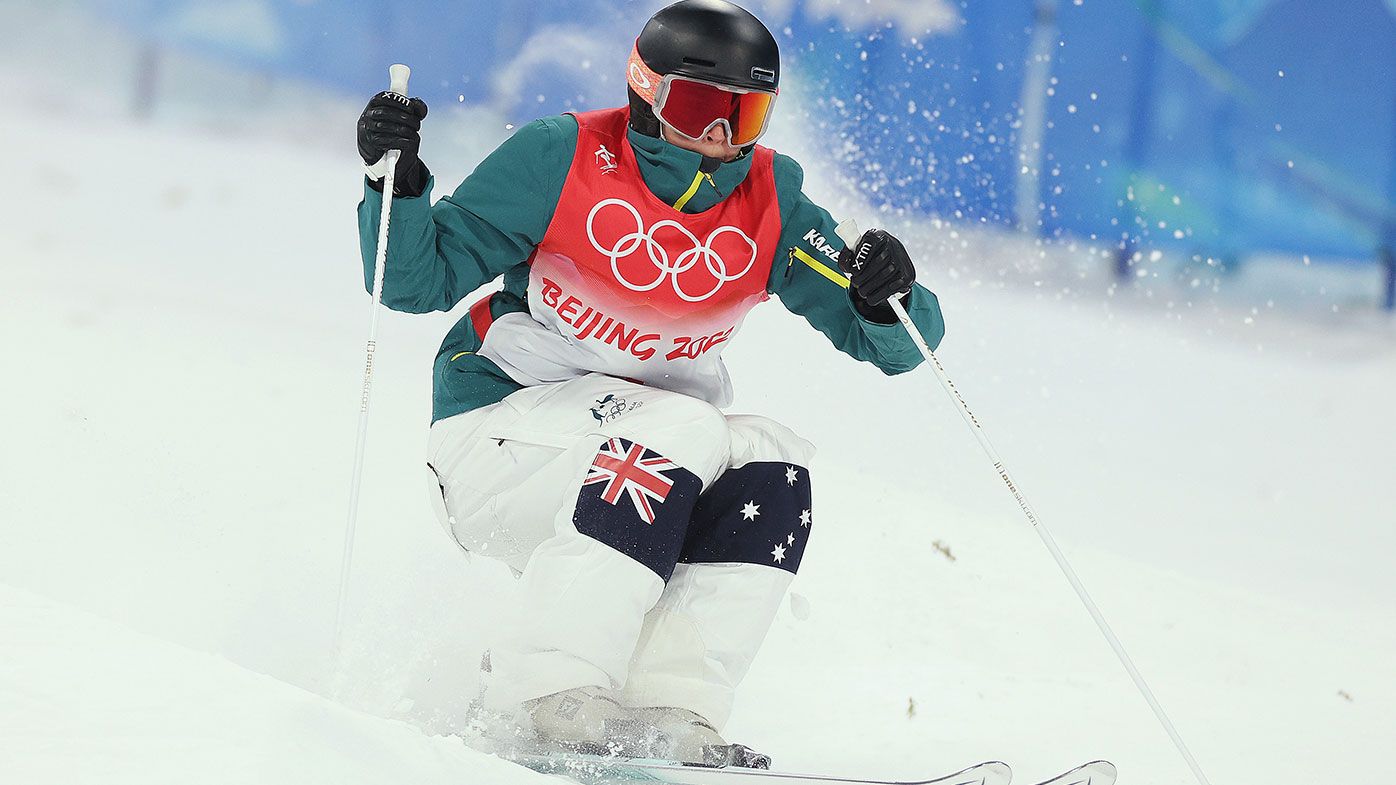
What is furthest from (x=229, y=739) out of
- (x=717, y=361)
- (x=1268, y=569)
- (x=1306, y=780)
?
(x=1268, y=569)

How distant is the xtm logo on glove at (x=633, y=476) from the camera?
1.91 m

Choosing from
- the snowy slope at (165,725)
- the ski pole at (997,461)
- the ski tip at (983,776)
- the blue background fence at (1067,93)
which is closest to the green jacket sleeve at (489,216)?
the ski pole at (997,461)

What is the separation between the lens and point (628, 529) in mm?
1893

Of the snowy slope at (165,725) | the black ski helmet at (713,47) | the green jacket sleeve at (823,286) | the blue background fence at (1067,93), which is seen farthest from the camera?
the blue background fence at (1067,93)

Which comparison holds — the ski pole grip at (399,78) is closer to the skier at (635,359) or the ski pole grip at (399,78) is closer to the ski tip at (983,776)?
the skier at (635,359)

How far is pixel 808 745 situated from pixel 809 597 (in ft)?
3.12

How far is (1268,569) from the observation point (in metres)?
4.16

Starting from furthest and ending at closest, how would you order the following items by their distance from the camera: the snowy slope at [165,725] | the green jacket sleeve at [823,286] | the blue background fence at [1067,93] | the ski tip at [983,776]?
the blue background fence at [1067,93], the green jacket sleeve at [823,286], the ski tip at [983,776], the snowy slope at [165,725]

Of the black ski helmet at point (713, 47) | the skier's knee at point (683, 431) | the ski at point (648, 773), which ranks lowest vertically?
the ski at point (648, 773)

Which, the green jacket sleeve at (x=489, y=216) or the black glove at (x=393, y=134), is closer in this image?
the black glove at (x=393, y=134)

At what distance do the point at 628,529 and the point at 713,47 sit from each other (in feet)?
2.41

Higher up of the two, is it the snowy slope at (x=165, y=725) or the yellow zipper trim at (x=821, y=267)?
the yellow zipper trim at (x=821, y=267)

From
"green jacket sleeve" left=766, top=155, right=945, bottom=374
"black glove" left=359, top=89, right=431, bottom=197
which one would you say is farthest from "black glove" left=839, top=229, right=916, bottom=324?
"black glove" left=359, top=89, right=431, bottom=197

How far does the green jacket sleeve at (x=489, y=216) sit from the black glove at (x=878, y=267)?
47 centimetres
